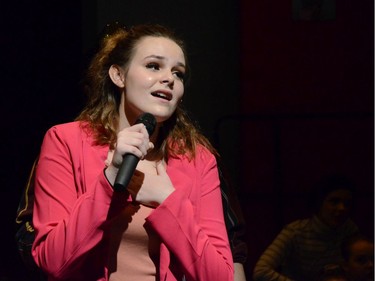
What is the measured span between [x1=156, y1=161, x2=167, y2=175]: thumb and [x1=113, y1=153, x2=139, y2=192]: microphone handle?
250 mm

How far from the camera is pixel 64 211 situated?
179cm

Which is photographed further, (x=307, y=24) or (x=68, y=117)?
(x=307, y=24)

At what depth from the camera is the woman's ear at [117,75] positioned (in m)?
2.03

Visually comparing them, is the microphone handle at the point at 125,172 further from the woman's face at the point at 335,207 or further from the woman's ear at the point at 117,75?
the woman's face at the point at 335,207

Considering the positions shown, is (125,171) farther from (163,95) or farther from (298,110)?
(298,110)

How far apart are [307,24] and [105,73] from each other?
6.81 ft

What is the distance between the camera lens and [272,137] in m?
4.17

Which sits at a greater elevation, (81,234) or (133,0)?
(133,0)

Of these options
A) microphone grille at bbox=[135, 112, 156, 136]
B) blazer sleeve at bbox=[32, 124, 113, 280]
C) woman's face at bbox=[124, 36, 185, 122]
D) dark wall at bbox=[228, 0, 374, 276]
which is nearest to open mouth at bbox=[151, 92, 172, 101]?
woman's face at bbox=[124, 36, 185, 122]

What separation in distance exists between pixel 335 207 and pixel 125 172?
6.71 feet

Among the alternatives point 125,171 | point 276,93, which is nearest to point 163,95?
point 125,171

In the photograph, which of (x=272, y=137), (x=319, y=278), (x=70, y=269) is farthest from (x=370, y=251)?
(x=70, y=269)

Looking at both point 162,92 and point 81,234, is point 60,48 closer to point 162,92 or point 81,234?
point 162,92

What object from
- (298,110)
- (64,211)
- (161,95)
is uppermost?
(161,95)
